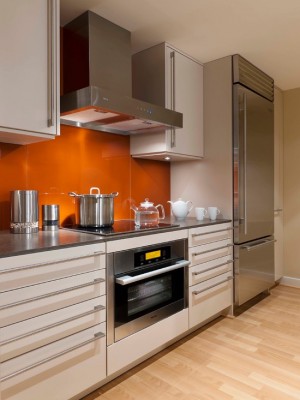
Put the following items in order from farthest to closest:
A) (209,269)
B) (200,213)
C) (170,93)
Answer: (200,213) < (170,93) < (209,269)

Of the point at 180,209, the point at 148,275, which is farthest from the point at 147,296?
the point at 180,209

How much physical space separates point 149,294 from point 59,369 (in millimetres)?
716

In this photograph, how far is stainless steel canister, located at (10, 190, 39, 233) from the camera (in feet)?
5.79

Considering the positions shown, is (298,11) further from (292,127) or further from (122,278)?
(122,278)

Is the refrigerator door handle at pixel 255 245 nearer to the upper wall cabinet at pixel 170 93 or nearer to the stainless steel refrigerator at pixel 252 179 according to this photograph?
the stainless steel refrigerator at pixel 252 179

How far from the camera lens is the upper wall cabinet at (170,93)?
2.52m

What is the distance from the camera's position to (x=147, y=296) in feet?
6.48

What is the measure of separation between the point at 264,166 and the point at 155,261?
1.76 metres

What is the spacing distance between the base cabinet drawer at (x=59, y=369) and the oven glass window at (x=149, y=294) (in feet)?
0.91

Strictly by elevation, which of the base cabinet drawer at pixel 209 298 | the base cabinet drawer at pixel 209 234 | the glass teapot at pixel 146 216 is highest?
the glass teapot at pixel 146 216

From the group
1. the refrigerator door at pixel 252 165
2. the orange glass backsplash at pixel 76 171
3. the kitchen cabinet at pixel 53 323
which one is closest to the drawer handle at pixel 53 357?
the kitchen cabinet at pixel 53 323

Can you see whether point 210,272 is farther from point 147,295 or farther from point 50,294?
point 50,294

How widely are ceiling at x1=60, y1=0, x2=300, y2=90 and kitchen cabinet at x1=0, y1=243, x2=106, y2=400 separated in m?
1.56

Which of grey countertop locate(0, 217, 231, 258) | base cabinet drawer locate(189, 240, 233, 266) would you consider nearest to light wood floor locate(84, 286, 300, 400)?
base cabinet drawer locate(189, 240, 233, 266)
